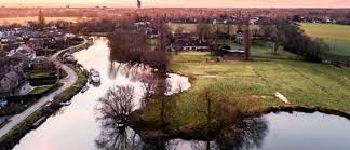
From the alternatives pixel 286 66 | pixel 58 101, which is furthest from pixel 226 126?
pixel 286 66

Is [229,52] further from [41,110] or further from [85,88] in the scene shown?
[41,110]

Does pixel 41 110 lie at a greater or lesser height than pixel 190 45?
lesser

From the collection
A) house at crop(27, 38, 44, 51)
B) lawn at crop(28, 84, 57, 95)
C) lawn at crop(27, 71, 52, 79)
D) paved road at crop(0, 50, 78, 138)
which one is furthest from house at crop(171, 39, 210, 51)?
lawn at crop(28, 84, 57, 95)

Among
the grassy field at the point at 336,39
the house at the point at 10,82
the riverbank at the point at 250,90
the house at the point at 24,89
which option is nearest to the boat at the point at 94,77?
the house at the point at 24,89

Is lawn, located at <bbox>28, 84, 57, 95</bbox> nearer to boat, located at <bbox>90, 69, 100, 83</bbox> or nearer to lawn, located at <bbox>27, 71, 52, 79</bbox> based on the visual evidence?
lawn, located at <bbox>27, 71, 52, 79</bbox>

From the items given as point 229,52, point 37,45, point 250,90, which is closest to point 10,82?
point 250,90

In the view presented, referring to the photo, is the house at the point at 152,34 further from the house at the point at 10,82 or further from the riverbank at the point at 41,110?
the house at the point at 10,82
